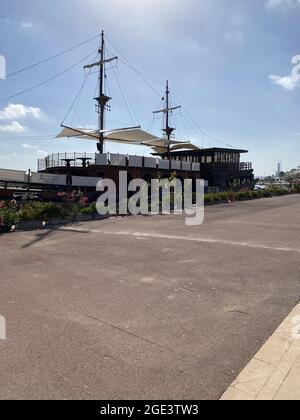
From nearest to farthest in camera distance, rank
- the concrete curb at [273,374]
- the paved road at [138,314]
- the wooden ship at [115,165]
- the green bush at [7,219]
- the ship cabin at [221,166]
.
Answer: the concrete curb at [273,374] < the paved road at [138,314] < the green bush at [7,219] < the wooden ship at [115,165] < the ship cabin at [221,166]

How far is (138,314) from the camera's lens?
534 centimetres

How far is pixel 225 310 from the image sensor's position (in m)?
5.45

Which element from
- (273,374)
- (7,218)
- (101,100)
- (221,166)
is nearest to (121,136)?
(101,100)

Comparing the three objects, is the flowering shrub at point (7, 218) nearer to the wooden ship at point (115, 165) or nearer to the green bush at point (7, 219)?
the green bush at point (7, 219)

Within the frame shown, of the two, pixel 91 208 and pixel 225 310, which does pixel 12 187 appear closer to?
pixel 91 208

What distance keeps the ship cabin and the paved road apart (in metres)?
32.8

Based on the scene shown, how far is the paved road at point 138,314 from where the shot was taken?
3592mm

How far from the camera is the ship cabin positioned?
43312 millimetres

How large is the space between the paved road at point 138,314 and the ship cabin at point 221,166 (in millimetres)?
32838

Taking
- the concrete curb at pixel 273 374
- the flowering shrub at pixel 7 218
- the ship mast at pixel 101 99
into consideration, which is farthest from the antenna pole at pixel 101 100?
the concrete curb at pixel 273 374

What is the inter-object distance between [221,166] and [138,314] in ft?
132
